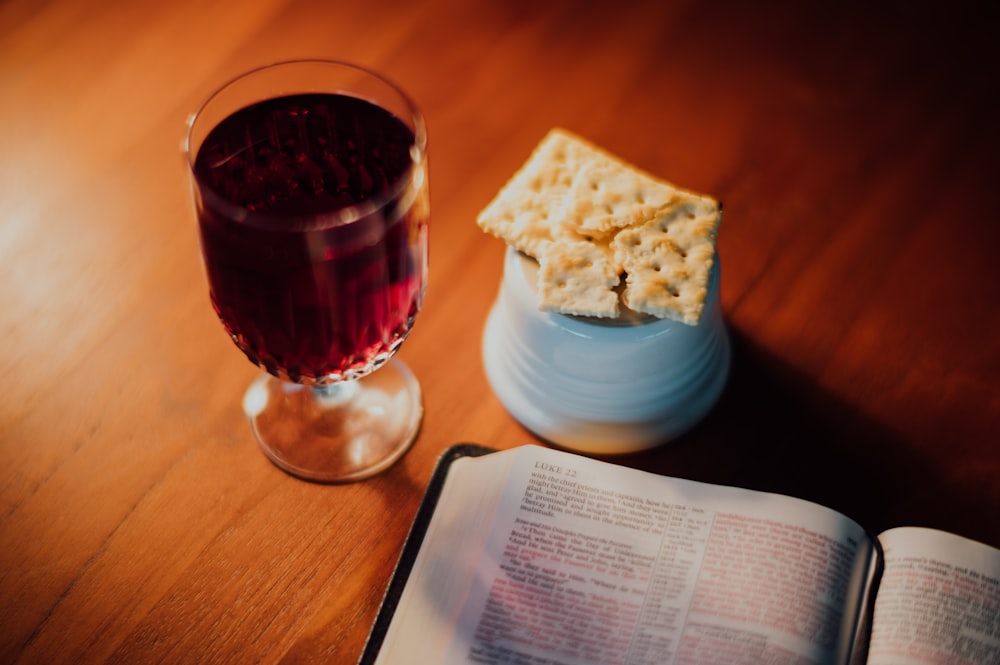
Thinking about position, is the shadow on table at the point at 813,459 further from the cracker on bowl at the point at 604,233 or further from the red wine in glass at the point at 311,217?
the red wine in glass at the point at 311,217

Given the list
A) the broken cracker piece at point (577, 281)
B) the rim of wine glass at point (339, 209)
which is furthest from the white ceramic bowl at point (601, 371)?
the rim of wine glass at point (339, 209)

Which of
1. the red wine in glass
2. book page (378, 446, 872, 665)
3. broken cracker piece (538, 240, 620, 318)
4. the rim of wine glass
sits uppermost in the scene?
the rim of wine glass

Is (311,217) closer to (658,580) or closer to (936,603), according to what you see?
(658,580)

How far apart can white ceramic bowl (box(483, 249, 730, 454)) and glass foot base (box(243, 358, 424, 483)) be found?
0.09 m

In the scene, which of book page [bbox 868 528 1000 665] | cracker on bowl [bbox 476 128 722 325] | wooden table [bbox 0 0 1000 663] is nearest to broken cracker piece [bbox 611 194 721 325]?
cracker on bowl [bbox 476 128 722 325]

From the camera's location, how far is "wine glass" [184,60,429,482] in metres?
0.61

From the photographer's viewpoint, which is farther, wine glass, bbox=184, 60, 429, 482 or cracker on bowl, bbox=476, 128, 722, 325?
cracker on bowl, bbox=476, 128, 722, 325

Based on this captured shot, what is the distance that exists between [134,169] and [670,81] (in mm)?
578

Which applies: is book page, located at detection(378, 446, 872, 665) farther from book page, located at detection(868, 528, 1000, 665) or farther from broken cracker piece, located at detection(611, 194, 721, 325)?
broken cracker piece, located at detection(611, 194, 721, 325)

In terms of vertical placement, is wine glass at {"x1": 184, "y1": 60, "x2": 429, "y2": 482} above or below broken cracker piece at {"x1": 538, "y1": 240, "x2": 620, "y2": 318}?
above

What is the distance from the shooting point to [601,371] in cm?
77

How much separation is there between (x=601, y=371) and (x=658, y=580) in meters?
0.17

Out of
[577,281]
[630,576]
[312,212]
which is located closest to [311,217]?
[312,212]

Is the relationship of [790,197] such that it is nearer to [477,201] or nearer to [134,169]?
[477,201]
